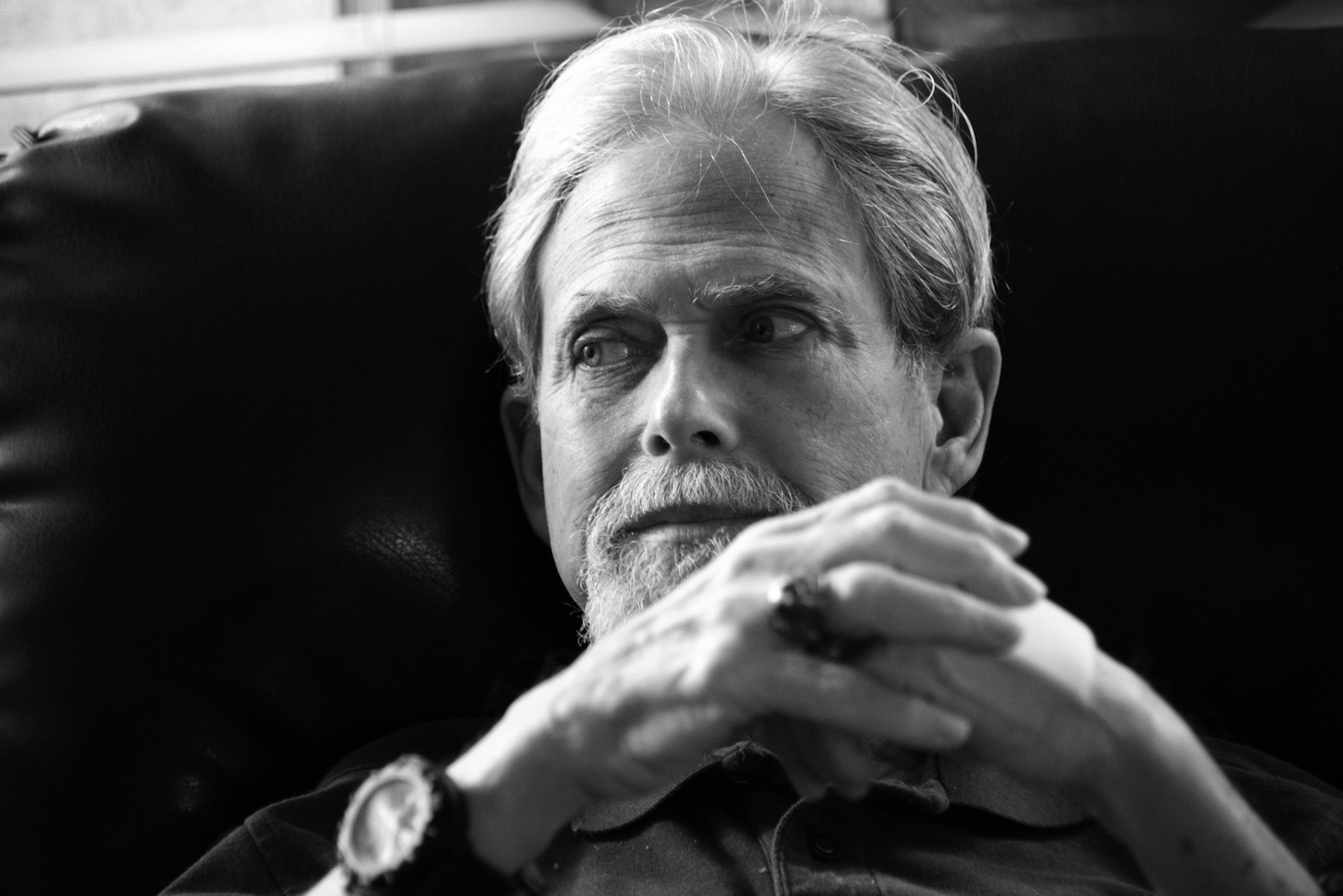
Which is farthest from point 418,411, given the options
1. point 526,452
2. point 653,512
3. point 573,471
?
point 653,512

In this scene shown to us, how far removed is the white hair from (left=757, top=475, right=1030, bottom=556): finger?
1.66ft

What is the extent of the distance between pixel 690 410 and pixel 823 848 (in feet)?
1.32

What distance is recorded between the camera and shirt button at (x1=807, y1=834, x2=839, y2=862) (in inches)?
46.2

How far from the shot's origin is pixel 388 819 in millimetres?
1021

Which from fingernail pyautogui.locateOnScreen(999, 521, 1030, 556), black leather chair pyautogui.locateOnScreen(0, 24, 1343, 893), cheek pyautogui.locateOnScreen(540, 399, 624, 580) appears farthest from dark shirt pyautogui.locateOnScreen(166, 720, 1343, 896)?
fingernail pyautogui.locateOnScreen(999, 521, 1030, 556)

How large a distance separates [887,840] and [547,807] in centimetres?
36

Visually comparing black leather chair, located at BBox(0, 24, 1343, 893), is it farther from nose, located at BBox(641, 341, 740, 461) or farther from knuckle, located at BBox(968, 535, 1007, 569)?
knuckle, located at BBox(968, 535, 1007, 569)

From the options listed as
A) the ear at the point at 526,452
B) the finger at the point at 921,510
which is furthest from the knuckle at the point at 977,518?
the ear at the point at 526,452

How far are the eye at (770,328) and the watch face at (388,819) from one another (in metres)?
0.53

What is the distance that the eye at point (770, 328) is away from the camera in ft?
4.37

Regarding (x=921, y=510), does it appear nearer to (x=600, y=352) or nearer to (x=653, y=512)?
(x=653, y=512)

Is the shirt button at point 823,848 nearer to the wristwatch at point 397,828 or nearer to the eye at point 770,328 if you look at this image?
the wristwatch at point 397,828

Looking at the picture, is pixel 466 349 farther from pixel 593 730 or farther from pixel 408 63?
pixel 408 63

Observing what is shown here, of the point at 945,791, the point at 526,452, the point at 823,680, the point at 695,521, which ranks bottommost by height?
the point at 945,791
